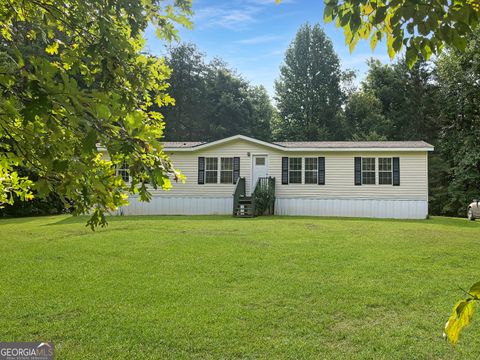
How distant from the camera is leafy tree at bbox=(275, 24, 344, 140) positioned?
114 feet

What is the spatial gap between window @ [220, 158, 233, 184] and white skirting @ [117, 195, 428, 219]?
86 centimetres

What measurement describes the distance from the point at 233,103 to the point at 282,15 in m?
33.0

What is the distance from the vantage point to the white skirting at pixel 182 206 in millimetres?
17953

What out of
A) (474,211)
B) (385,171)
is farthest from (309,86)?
(474,211)

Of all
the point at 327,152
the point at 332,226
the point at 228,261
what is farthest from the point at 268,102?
the point at 228,261

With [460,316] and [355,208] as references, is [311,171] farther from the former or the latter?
[460,316]

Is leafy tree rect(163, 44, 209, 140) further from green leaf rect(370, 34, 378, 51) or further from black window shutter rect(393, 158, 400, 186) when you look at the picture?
green leaf rect(370, 34, 378, 51)

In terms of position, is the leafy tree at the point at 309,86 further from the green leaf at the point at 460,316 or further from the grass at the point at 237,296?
the green leaf at the point at 460,316

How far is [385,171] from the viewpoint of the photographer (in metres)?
17.1

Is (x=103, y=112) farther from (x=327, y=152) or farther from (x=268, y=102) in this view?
(x=268, y=102)

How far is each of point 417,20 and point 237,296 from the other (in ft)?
13.0

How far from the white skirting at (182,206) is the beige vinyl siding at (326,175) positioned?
0.88 ft

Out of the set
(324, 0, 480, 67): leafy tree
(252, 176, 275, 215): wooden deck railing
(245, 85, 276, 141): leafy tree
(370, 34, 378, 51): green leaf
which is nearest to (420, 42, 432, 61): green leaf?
(324, 0, 480, 67): leafy tree

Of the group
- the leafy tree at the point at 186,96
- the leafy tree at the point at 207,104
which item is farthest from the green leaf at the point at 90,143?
the leafy tree at the point at 186,96
